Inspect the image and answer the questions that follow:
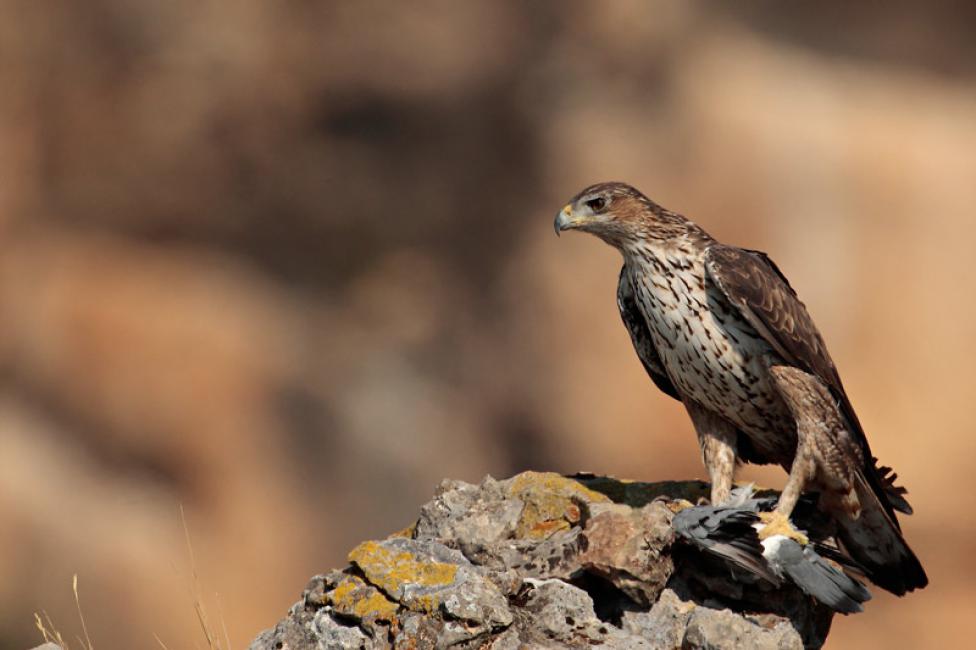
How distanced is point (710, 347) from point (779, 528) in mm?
788

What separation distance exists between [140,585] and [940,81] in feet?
25.5

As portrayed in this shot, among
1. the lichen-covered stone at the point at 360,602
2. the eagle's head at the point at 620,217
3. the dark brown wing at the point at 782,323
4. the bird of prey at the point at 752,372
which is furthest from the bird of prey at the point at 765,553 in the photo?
the eagle's head at the point at 620,217

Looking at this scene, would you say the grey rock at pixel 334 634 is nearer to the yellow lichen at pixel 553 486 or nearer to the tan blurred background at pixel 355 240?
the yellow lichen at pixel 553 486

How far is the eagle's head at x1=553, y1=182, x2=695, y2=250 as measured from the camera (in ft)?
18.6

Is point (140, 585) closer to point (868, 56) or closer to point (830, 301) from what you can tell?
point (830, 301)

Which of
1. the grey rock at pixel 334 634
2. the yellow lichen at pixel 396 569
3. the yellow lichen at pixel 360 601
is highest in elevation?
the yellow lichen at pixel 396 569

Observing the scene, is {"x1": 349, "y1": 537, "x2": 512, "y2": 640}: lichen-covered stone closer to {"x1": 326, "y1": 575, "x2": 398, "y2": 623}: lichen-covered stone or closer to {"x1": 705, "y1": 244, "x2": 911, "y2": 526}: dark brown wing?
{"x1": 326, "y1": 575, "x2": 398, "y2": 623}: lichen-covered stone

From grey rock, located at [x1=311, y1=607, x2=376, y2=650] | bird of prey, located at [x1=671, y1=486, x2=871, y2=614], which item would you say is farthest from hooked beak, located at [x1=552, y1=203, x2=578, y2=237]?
grey rock, located at [x1=311, y1=607, x2=376, y2=650]

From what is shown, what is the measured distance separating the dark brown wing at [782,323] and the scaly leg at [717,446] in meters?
0.52

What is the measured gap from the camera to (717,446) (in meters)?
5.70

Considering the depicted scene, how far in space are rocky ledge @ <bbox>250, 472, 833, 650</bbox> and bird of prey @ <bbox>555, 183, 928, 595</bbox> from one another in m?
0.43

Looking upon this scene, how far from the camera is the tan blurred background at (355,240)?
10.9 metres

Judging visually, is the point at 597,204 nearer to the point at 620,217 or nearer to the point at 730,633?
the point at 620,217

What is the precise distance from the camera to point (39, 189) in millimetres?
11953
